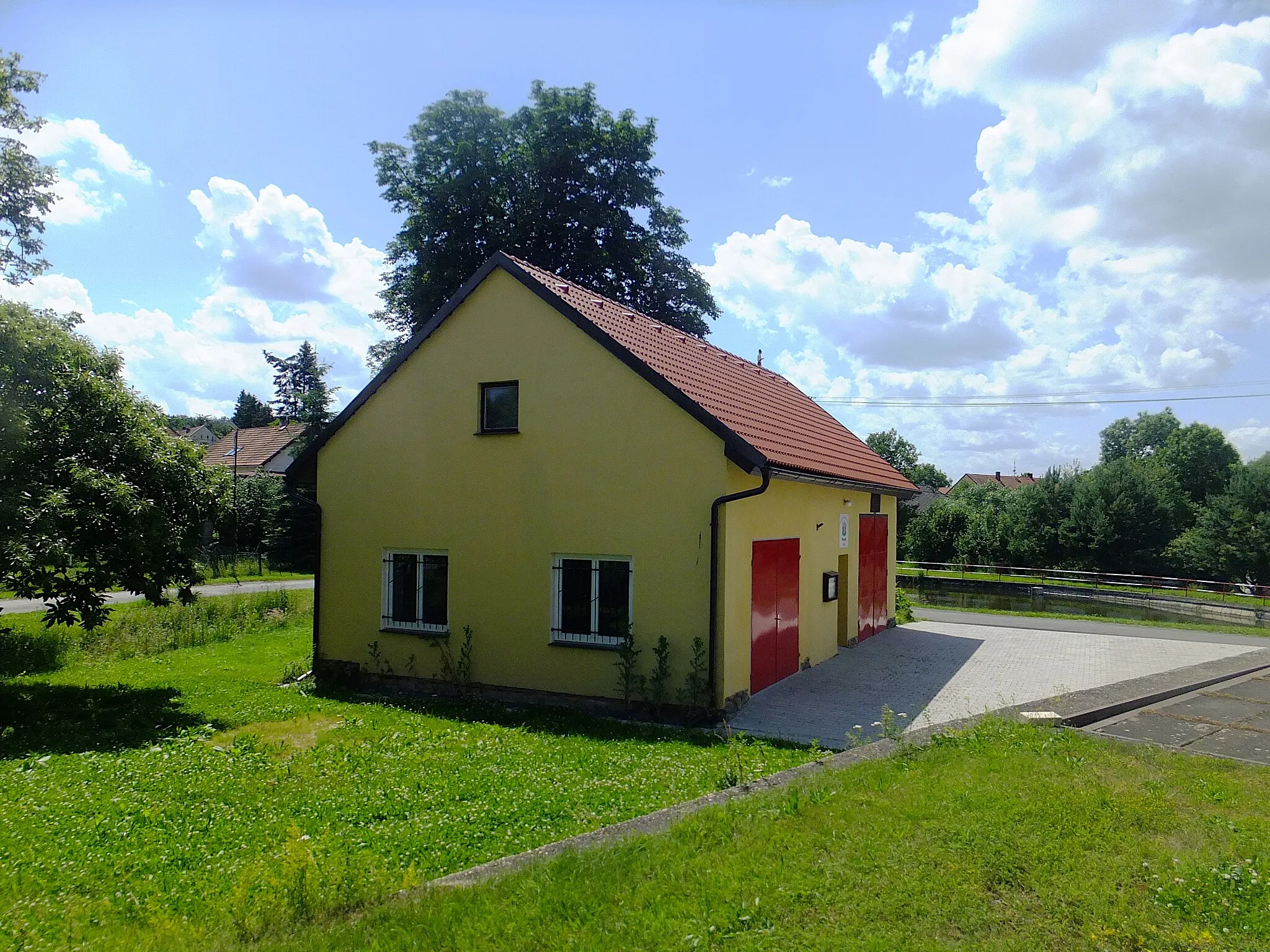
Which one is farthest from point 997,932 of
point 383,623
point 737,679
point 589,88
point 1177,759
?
point 589,88

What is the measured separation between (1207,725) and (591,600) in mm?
6973

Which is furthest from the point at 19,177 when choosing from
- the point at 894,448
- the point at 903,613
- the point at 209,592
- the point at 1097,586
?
the point at 894,448

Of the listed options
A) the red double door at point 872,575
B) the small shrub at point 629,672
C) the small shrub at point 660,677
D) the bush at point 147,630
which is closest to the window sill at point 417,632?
the small shrub at point 629,672

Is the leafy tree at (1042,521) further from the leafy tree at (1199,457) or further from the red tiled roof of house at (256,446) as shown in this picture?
the red tiled roof of house at (256,446)

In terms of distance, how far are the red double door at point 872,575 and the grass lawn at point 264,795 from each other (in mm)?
7698

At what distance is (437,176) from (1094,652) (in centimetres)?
2163

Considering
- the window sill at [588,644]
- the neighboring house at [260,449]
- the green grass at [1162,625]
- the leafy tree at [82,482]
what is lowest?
the green grass at [1162,625]

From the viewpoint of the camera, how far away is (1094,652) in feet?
48.2

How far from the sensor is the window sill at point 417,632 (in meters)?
11.5

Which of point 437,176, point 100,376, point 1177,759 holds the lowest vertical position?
point 1177,759

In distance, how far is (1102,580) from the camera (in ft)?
122

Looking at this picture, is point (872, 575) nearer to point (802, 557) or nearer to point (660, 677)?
point (802, 557)

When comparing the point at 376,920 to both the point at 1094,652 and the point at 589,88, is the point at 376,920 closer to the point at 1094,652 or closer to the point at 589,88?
the point at 1094,652

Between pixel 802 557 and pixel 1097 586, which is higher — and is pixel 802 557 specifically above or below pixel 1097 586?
above
